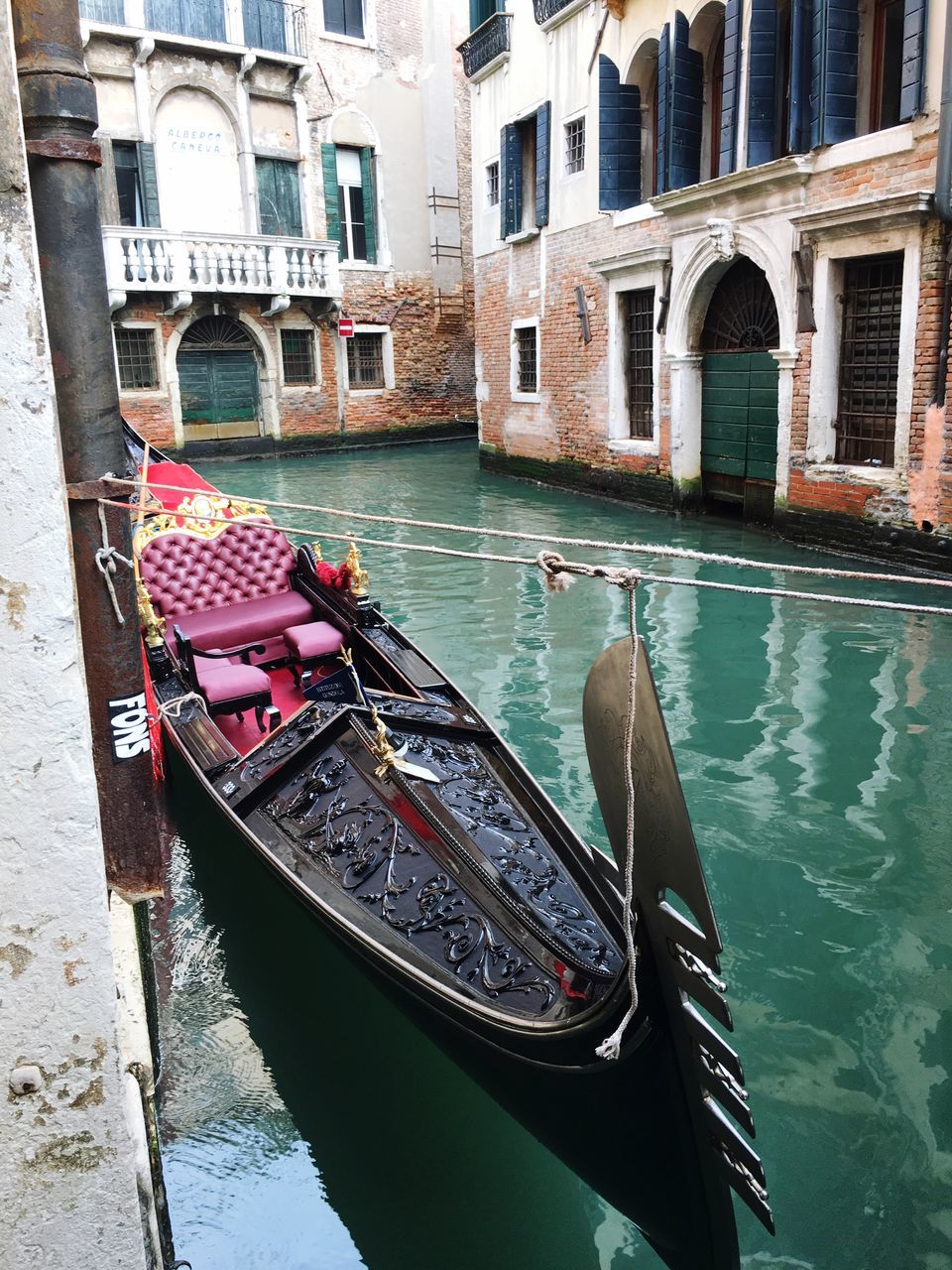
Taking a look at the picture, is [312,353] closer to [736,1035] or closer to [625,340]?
[625,340]

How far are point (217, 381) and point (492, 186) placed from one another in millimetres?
5226

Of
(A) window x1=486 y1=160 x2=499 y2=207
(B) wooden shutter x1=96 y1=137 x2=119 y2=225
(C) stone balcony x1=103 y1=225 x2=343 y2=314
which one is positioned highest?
(B) wooden shutter x1=96 y1=137 x2=119 y2=225

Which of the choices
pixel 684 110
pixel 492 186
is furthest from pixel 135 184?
pixel 684 110

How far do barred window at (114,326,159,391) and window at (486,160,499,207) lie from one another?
517cm

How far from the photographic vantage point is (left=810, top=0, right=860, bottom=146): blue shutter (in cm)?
662

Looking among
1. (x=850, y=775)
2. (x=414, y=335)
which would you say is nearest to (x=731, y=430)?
(x=850, y=775)

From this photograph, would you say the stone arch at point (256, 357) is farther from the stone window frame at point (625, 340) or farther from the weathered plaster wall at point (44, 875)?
the weathered plaster wall at point (44, 875)

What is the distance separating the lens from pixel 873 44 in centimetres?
687

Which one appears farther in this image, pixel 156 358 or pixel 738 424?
pixel 156 358

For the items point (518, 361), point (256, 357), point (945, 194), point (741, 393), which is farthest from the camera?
point (256, 357)

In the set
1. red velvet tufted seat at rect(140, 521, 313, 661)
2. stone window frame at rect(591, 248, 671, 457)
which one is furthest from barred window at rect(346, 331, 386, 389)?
red velvet tufted seat at rect(140, 521, 313, 661)

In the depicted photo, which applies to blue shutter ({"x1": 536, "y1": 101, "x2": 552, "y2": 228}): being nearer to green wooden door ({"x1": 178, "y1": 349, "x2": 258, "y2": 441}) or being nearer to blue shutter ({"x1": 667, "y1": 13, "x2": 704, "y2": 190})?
blue shutter ({"x1": 667, "y1": 13, "x2": 704, "y2": 190})

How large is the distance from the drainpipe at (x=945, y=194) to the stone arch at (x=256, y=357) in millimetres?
10847

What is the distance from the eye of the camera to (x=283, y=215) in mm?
15234
